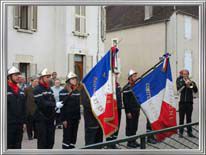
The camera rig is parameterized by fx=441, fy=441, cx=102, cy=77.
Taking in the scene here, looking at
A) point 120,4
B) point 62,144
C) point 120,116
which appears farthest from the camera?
point 120,116

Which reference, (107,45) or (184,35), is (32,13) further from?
(184,35)

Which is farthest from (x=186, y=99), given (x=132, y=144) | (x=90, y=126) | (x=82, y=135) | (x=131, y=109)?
(x=82, y=135)

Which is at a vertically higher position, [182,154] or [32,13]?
[32,13]

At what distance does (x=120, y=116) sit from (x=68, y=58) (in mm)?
595

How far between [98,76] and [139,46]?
1.14 ft

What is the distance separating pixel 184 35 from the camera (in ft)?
8.74

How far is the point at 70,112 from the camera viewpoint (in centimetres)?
344

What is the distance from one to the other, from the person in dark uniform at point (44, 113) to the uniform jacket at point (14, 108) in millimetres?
174

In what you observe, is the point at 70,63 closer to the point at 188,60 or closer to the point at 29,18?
the point at 29,18

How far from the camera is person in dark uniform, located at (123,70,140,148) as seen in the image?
107 inches

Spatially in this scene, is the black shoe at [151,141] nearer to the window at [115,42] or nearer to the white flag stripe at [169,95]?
the white flag stripe at [169,95]

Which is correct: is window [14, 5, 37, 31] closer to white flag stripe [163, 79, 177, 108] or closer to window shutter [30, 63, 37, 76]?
window shutter [30, 63, 37, 76]

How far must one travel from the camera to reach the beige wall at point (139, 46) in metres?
2.61

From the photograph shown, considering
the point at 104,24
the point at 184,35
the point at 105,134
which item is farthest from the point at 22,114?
the point at 184,35
